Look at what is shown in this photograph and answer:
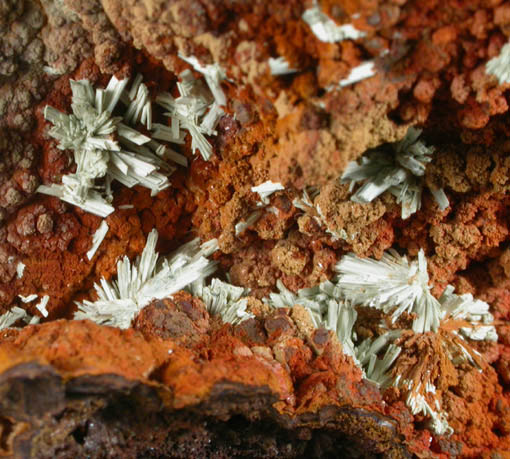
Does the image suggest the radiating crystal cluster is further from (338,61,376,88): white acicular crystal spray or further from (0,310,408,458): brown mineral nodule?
(338,61,376,88): white acicular crystal spray

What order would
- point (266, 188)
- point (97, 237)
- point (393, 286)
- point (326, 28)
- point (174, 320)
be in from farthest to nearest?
point (393, 286), point (97, 237), point (266, 188), point (174, 320), point (326, 28)

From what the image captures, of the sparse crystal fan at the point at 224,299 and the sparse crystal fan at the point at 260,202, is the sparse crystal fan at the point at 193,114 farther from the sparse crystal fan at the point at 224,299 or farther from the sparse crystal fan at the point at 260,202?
the sparse crystal fan at the point at 224,299

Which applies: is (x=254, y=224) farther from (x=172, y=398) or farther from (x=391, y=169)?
(x=172, y=398)

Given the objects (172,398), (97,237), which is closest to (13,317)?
(97,237)

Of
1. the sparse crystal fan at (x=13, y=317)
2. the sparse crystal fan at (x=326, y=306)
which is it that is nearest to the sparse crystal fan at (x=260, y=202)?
the sparse crystal fan at (x=326, y=306)

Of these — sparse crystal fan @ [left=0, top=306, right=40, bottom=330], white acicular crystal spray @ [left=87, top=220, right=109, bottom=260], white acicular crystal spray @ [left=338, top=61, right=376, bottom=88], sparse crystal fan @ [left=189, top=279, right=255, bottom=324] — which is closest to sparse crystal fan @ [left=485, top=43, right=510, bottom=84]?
white acicular crystal spray @ [left=338, top=61, right=376, bottom=88]

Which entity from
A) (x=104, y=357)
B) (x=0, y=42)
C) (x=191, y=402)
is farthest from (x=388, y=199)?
(x=0, y=42)
